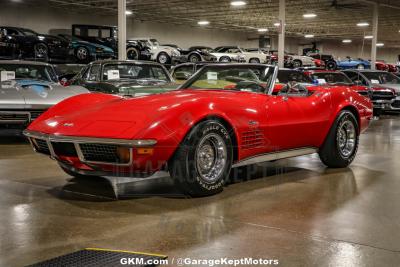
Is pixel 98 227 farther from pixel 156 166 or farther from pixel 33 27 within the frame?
pixel 33 27

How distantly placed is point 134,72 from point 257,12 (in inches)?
803

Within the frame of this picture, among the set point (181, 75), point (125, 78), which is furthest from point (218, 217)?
point (181, 75)

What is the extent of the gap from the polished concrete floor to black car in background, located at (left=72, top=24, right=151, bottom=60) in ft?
53.0

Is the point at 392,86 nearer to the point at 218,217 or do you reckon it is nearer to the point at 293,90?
the point at 293,90

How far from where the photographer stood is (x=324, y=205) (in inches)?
166

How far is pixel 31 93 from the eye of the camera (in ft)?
25.0

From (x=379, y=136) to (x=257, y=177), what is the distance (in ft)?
16.2

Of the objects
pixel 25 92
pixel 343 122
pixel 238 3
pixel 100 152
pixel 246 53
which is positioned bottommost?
pixel 100 152

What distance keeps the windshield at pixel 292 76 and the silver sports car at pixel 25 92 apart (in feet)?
15.5

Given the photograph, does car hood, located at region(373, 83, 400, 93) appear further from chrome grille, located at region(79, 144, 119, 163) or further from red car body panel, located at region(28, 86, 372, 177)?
chrome grille, located at region(79, 144, 119, 163)

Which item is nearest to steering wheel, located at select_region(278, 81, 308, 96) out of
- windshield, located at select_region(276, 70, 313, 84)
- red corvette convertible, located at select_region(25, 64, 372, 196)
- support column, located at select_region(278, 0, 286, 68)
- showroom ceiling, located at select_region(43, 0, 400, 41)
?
red corvette convertible, located at select_region(25, 64, 372, 196)

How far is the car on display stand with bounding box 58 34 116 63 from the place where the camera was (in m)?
18.8

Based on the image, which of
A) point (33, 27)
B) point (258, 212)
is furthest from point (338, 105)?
point (33, 27)

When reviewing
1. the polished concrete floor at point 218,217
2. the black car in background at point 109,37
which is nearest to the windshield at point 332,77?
the polished concrete floor at point 218,217
